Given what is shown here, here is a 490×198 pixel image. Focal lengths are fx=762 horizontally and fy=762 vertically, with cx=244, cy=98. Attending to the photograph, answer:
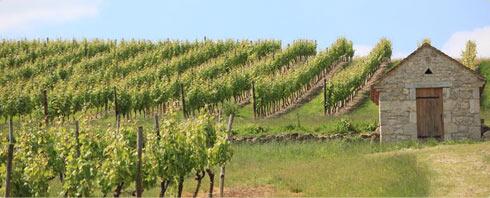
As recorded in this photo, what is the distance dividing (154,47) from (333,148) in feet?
112

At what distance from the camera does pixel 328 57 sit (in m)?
51.5

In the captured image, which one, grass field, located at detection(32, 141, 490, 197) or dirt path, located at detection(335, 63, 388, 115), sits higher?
dirt path, located at detection(335, 63, 388, 115)

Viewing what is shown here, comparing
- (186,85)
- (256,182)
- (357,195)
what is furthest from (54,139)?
(186,85)

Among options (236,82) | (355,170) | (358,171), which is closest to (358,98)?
(236,82)

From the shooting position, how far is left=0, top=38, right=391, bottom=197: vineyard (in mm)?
15586

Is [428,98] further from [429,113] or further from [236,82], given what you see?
[236,82]

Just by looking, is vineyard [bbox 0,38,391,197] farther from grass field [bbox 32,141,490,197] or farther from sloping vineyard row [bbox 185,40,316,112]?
grass field [bbox 32,141,490,197]

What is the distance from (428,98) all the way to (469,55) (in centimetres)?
2200

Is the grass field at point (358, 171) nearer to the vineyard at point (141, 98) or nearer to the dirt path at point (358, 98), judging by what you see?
the vineyard at point (141, 98)

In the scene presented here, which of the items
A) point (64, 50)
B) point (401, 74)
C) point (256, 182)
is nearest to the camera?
point (256, 182)

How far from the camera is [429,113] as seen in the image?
29172 millimetres

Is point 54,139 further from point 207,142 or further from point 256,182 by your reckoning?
point 256,182

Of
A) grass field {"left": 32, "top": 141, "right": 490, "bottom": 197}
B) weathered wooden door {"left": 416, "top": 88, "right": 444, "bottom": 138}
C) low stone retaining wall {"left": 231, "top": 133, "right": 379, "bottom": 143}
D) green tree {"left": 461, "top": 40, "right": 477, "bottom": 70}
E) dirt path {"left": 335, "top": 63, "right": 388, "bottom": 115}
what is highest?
green tree {"left": 461, "top": 40, "right": 477, "bottom": 70}

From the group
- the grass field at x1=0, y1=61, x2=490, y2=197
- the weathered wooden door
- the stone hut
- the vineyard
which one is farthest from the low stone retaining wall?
the vineyard
